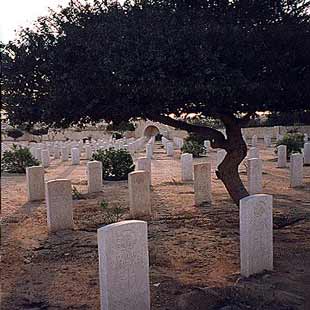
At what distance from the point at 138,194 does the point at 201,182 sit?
181 centimetres

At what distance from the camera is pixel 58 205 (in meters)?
8.16

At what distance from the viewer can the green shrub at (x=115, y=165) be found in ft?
51.8

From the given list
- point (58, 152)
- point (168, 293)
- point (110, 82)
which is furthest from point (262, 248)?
point (58, 152)

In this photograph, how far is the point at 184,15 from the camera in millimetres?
6938

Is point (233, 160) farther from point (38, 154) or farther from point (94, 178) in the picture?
point (38, 154)

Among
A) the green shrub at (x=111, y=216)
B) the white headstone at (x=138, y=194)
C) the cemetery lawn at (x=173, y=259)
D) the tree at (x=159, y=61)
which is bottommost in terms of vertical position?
the cemetery lawn at (x=173, y=259)

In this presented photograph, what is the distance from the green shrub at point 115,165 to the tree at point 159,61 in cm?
824

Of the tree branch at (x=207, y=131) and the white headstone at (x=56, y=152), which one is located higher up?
the tree branch at (x=207, y=131)

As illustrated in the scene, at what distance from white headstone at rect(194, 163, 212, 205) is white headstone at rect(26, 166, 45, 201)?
3.94 metres

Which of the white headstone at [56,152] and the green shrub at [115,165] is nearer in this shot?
the green shrub at [115,165]

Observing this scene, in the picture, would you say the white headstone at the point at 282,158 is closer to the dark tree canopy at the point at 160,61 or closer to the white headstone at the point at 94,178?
the white headstone at the point at 94,178

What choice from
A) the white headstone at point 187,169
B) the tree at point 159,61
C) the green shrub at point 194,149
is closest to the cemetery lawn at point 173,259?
the tree at point 159,61

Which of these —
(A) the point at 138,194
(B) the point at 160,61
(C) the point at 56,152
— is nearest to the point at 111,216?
(A) the point at 138,194

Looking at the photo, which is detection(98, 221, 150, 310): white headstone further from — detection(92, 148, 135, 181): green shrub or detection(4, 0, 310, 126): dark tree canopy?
detection(92, 148, 135, 181): green shrub
